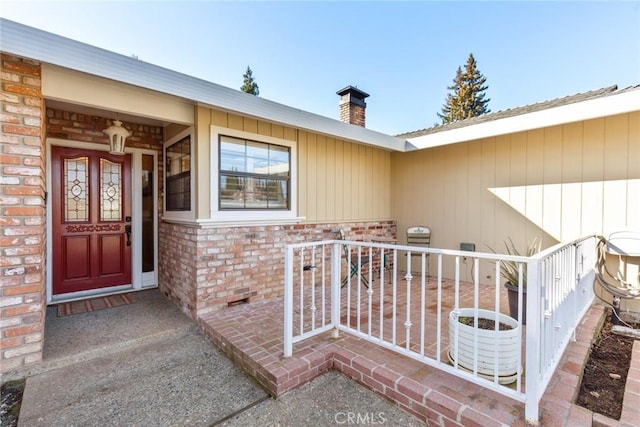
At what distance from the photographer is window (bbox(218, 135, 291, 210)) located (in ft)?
12.0

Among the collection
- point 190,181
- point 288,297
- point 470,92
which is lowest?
point 288,297

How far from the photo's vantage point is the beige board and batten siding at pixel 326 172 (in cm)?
346

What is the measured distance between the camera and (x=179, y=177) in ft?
13.1

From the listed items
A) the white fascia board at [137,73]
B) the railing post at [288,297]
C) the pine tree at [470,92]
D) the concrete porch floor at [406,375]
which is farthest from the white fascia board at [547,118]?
the pine tree at [470,92]

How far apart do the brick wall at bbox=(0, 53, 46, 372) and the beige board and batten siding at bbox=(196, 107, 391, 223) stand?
4.51 feet

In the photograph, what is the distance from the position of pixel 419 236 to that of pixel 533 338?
4047mm

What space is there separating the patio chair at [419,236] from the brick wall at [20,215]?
17.0 feet

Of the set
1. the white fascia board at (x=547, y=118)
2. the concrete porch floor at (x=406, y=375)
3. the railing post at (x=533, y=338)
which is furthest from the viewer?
the white fascia board at (x=547, y=118)

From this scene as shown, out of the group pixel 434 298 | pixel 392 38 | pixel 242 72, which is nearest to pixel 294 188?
pixel 434 298

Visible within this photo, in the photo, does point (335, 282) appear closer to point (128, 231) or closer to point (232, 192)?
point (232, 192)

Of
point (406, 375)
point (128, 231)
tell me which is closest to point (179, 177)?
point (128, 231)

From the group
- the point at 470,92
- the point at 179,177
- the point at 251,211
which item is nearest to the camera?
the point at 251,211

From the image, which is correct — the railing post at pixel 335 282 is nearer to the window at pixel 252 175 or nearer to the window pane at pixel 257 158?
the window at pixel 252 175

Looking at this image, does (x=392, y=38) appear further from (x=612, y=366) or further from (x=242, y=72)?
(x=242, y=72)
